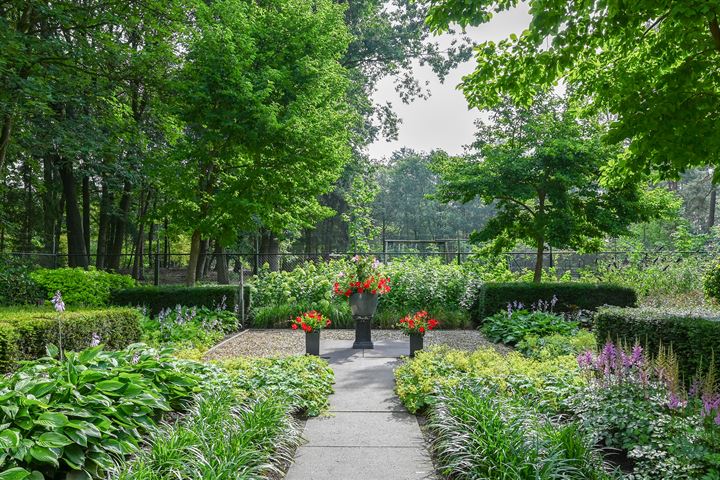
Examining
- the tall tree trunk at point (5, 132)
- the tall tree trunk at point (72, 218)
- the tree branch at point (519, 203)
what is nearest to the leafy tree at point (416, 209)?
the tall tree trunk at point (72, 218)

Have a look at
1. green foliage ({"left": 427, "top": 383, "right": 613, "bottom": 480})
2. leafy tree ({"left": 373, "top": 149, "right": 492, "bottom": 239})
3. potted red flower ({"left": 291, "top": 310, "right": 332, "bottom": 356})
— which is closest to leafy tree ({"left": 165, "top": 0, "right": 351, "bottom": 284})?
potted red flower ({"left": 291, "top": 310, "right": 332, "bottom": 356})

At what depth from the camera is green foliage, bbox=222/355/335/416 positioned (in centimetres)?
462

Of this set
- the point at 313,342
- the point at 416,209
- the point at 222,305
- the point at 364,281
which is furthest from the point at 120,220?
the point at 416,209

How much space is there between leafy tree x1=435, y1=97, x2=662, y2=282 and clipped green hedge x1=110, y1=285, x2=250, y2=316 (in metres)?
5.07

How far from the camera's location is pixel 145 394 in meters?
3.62

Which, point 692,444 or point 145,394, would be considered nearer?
point 692,444

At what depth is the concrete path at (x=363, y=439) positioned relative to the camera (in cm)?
346

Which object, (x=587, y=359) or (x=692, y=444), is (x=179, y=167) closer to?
(x=587, y=359)

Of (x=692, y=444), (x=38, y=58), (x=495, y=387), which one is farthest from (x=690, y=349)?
(x=38, y=58)

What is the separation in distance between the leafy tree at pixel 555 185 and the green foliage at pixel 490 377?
198 inches

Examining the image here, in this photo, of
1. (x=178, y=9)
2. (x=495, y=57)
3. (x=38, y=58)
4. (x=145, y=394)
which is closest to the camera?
(x=145, y=394)

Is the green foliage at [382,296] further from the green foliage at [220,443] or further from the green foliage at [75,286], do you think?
the green foliage at [220,443]

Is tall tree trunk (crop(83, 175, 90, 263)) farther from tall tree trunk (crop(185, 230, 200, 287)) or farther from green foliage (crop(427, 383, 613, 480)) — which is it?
green foliage (crop(427, 383, 613, 480))

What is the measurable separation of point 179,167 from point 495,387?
351 inches
